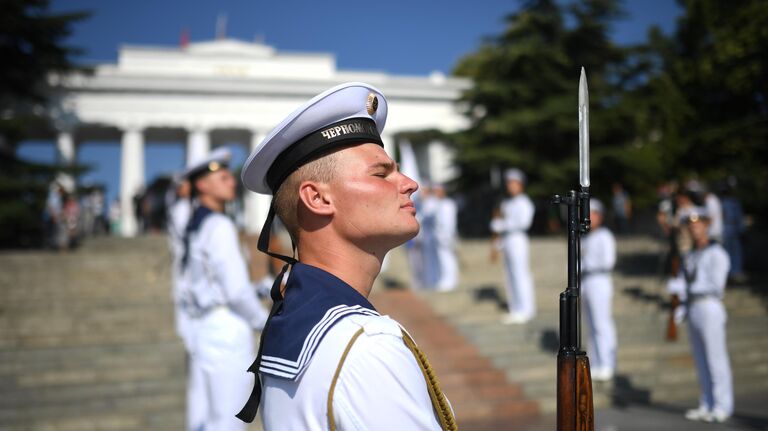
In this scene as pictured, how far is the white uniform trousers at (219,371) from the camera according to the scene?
448 cm

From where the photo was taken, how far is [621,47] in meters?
32.3

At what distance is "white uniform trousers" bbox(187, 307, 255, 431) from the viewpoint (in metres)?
4.48

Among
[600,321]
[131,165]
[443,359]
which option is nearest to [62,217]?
[443,359]

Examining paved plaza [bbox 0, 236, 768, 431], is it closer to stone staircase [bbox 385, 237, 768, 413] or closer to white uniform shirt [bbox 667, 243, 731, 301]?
stone staircase [bbox 385, 237, 768, 413]

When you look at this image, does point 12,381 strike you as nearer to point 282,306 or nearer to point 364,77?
point 282,306

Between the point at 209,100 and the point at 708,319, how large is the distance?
37.1m

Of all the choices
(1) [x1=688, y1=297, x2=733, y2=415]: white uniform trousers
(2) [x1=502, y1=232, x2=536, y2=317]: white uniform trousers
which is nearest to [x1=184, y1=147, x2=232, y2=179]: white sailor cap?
(1) [x1=688, y1=297, x2=733, y2=415]: white uniform trousers

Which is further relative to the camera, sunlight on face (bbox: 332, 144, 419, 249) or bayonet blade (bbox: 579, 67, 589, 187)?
bayonet blade (bbox: 579, 67, 589, 187)

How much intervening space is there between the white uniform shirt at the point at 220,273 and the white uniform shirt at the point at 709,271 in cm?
494

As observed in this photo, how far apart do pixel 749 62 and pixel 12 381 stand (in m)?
14.1

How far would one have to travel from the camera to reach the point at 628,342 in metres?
10.4

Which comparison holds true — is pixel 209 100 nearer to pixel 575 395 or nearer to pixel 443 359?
pixel 443 359

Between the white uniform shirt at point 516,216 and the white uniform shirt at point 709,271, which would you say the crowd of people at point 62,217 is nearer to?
the white uniform shirt at point 516,216

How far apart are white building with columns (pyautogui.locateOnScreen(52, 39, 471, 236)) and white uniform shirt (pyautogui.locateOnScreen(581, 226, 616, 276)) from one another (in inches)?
1127
